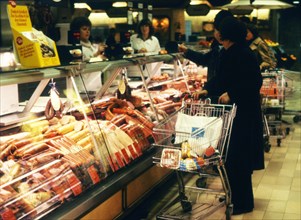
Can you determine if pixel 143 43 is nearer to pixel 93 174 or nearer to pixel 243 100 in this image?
pixel 243 100

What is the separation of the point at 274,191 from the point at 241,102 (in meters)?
1.51

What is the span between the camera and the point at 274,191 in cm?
567

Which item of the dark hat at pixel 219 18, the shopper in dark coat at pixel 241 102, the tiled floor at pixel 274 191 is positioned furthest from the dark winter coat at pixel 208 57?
the tiled floor at pixel 274 191

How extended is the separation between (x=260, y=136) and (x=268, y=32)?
58.7ft

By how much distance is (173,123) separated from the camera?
448 centimetres

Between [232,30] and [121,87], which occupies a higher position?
[232,30]

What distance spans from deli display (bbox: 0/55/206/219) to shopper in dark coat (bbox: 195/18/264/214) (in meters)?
0.87

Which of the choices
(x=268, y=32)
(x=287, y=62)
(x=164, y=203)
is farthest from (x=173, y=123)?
(x=268, y=32)

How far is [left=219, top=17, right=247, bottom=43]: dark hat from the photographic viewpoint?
15.3 ft

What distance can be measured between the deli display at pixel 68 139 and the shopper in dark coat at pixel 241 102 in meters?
0.87

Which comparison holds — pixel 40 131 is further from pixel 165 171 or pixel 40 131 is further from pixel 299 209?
pixel 299 209

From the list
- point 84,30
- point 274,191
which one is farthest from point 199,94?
point 84,30

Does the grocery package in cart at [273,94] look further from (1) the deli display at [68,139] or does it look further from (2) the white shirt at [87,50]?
(1) the deli display at [68,139]

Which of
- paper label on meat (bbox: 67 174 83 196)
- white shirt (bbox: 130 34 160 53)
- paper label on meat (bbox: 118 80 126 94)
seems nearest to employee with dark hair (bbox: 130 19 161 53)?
white shirt (bbox: 130 34 160 53)
